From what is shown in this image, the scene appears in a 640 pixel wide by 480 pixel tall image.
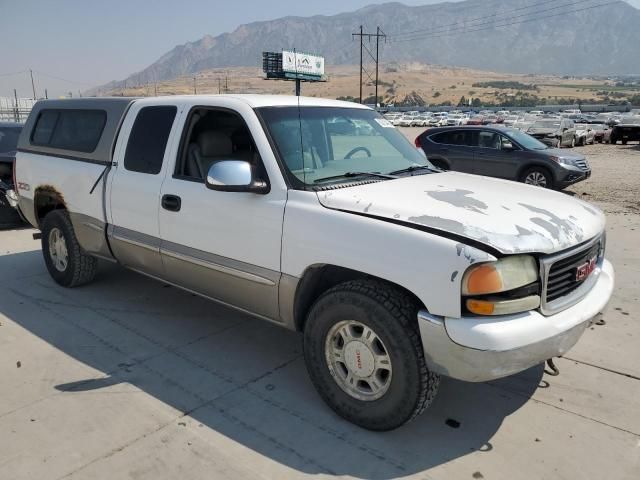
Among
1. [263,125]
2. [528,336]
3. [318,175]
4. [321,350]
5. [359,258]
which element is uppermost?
[263,125]

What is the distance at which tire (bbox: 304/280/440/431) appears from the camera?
9.23 feet

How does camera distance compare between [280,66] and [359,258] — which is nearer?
[359,258]

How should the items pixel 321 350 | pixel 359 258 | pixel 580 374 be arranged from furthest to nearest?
pixel 580 374, pixel 321 350, pixel 359 258

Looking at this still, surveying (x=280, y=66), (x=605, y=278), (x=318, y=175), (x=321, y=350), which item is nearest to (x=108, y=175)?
(x=318, y=175)

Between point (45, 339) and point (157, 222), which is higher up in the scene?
point (157, 222)

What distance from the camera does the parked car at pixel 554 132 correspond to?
22252 millimetres

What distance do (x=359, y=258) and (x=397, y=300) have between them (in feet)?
0.99

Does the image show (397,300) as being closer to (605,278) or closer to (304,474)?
(304,474)

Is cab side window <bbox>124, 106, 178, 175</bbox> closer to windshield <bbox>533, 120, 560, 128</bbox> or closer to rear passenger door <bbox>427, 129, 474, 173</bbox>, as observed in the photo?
rear passenger door <bbox>427, 129, 474, 173</bbox>

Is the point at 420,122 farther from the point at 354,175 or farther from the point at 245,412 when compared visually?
the point at 245,412

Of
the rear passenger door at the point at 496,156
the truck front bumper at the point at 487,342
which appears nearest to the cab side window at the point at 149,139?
the truck front bumper at the point at 487,342

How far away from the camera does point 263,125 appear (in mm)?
3521

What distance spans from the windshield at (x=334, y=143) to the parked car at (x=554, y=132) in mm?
19495

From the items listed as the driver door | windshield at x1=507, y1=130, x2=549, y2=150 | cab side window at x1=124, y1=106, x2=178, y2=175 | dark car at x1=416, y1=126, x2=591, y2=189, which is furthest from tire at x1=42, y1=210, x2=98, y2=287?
windshield at x1=507, y1=130, x2=549, y2=150
